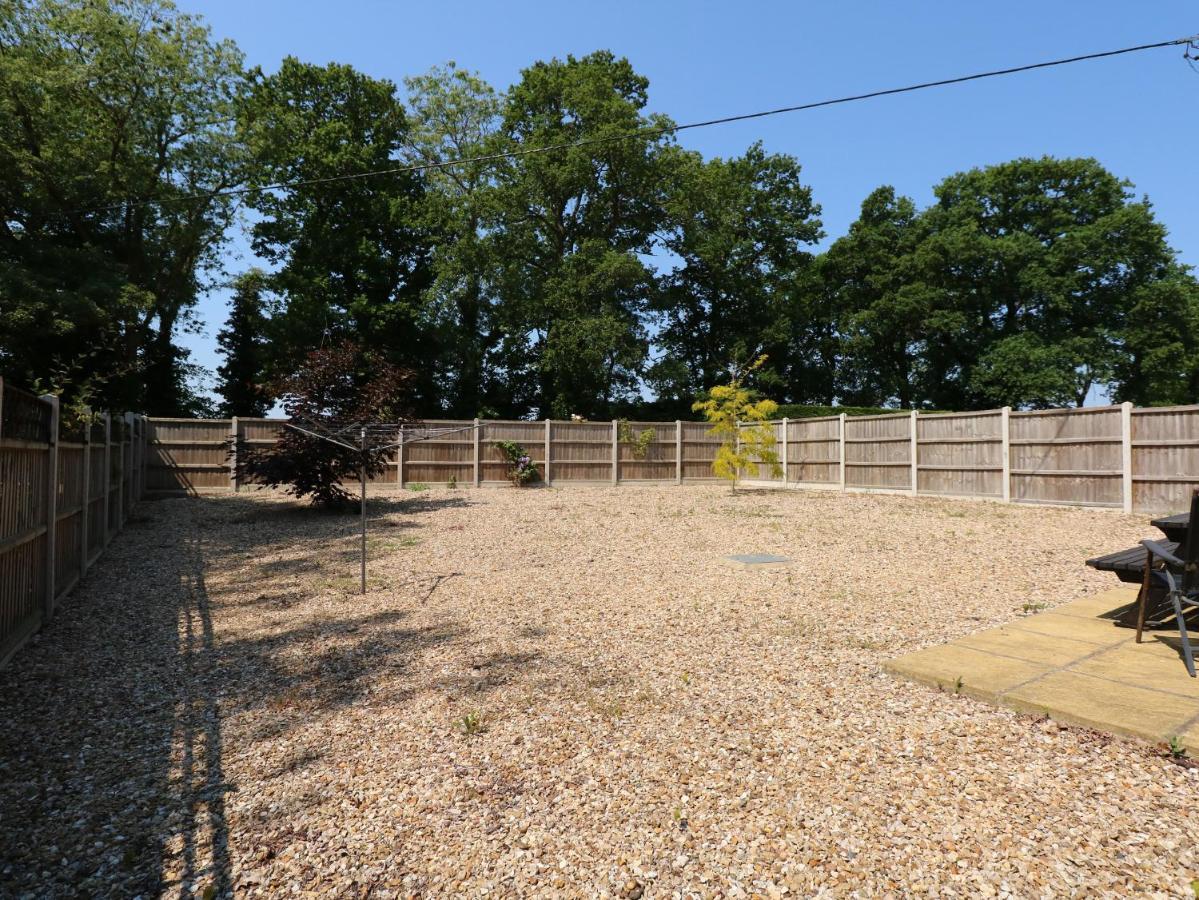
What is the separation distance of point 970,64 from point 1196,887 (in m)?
7.84

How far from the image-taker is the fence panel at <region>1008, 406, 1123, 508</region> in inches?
430

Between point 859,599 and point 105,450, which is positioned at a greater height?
point 105,450

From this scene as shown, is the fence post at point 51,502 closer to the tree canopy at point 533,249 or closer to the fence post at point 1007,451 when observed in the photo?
the fence post at point 1007,451

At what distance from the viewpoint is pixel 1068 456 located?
37.7 ft

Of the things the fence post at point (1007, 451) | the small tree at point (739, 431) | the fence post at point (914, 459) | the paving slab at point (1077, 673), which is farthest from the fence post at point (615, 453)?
the paving slab at point (1077, 673)

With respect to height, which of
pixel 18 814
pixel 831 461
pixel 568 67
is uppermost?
pixel 568 67

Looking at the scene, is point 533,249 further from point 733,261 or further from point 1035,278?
point 1035,278

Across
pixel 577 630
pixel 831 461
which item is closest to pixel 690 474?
pixel 831 461

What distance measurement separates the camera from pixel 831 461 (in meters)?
16.5

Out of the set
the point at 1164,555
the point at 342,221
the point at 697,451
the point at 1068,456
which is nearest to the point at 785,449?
the point at 697,451

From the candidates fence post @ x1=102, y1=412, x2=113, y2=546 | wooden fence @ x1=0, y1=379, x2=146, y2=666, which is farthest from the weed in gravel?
fence post @ x1=102, y1=412, x2=113, y2=546

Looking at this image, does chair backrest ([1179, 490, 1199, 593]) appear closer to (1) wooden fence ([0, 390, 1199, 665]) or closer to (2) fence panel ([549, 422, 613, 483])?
(1) wooden fence ([0, 390, 1199, 665])

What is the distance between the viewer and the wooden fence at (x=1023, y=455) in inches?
404

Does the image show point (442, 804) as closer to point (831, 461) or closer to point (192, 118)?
point (831, 461)
